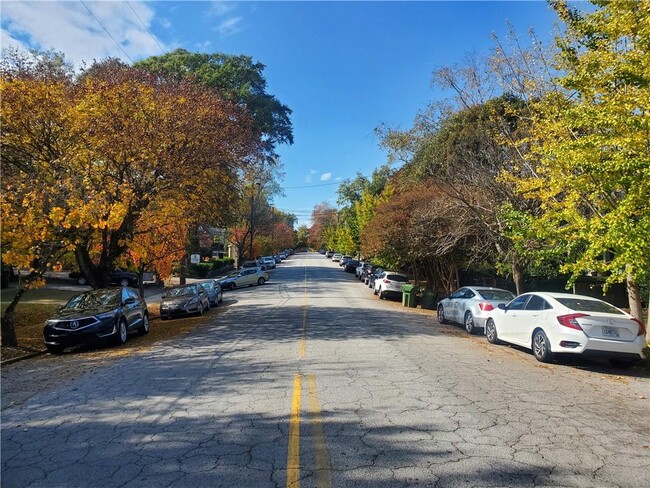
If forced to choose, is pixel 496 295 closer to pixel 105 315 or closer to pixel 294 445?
pixel 105 315

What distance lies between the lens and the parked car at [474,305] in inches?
581

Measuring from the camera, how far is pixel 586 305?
10.3 metres

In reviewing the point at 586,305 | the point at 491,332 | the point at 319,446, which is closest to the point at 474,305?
the point at 491,332

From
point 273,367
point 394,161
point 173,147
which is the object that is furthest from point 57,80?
point 394,161

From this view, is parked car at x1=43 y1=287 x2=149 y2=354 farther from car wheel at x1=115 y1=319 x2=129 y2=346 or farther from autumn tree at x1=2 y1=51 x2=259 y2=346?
autumn tree at x1=2 y1=51 x2=259 y2=346

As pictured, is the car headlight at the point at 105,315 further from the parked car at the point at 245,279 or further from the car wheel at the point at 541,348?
the parked car at the point at 245,279

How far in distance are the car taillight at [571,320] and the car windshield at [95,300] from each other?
11.1 m

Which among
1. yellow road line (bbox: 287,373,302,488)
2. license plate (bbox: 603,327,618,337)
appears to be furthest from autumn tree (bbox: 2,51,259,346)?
license plate (bbox: 603,327,618,337)

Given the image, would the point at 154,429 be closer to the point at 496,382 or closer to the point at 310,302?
the point at 496,382

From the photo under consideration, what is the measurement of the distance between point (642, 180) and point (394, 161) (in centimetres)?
2926

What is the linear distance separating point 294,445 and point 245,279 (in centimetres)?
3405

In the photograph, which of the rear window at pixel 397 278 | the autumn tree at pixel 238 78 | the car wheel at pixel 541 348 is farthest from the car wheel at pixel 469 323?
the autumn tree at pixel 238 78

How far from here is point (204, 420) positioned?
19.6 ft

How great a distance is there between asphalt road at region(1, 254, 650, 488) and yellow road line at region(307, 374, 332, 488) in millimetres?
21
